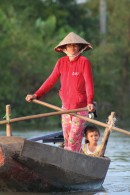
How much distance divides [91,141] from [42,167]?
1.00 metres

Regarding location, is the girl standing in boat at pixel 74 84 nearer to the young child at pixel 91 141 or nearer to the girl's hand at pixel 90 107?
the young child at pixel 91 141

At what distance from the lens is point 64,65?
11.4m

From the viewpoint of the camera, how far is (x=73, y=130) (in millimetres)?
11344

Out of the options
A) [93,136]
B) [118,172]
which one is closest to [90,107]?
[93,136]

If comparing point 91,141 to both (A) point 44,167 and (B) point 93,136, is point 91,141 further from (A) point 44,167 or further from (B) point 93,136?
(A) point 44,167

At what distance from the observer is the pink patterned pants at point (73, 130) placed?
1135 centimetres

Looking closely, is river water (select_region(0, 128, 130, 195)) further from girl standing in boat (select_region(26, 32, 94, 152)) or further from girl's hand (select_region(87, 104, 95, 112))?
girl's hand (select_region(87, 104, 95, 112))

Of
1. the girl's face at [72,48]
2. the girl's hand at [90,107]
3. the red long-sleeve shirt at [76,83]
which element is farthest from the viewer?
the girl's face at [72,48]

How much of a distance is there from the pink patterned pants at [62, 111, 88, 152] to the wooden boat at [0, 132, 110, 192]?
47 centimetres

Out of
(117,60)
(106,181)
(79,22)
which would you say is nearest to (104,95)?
(117,60)

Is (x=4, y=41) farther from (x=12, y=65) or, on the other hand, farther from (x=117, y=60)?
(x=117, y=60)

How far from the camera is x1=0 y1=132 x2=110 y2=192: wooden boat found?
10453 millimetres

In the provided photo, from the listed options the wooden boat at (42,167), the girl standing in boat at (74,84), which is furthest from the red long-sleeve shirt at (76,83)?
the wooden boat at (42,167)

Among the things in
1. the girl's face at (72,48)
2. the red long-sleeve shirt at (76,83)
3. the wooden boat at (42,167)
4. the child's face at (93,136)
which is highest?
the girl's face at (72,48)
